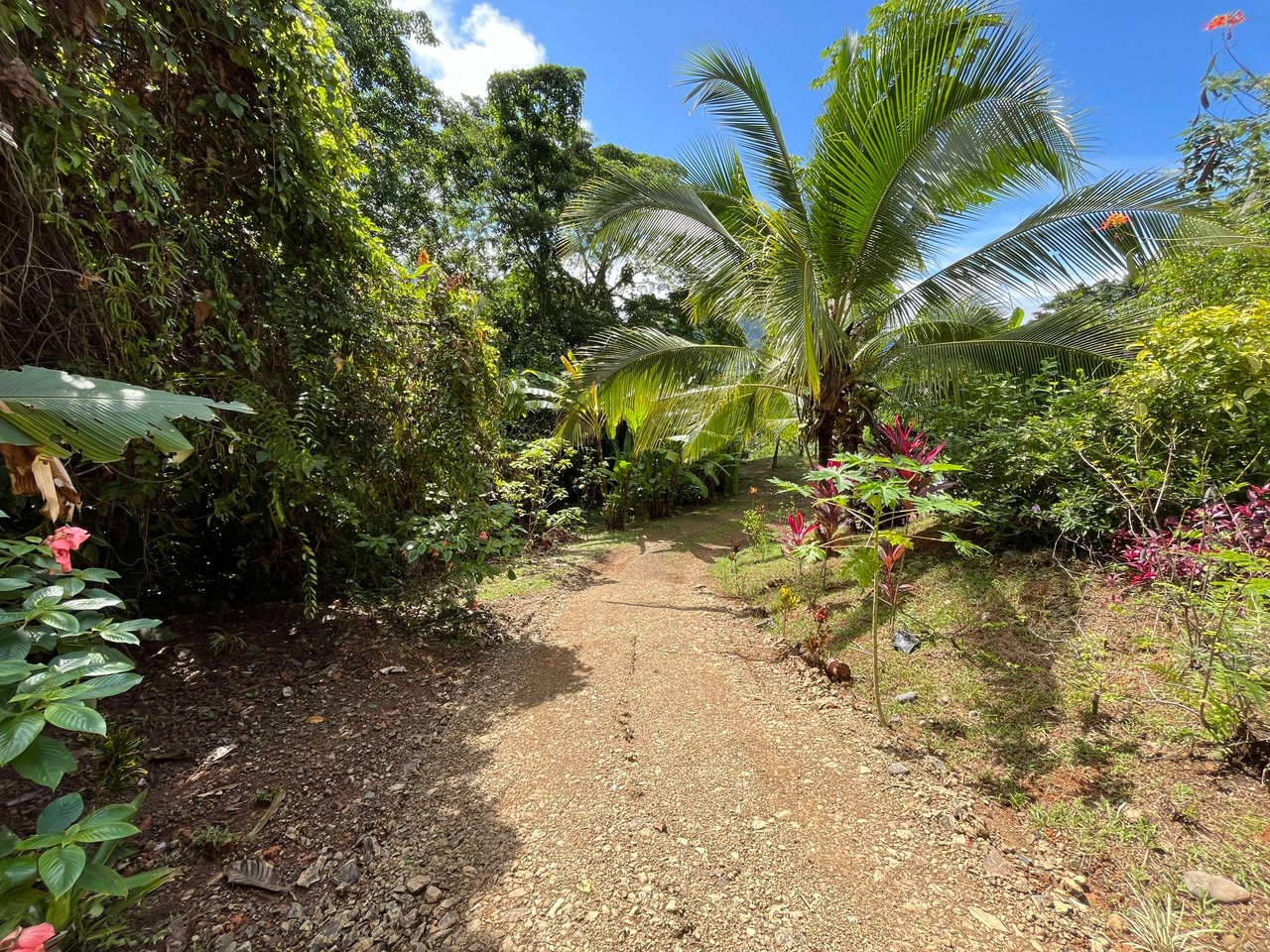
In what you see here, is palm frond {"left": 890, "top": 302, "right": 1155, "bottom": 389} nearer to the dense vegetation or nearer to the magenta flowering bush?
the dense vegetation

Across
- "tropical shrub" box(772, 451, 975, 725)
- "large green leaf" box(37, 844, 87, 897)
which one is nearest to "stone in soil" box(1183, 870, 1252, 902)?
"tropical shrub" box(772, 451, 975, 725)

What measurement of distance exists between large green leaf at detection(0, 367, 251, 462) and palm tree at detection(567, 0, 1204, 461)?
12.2 ft

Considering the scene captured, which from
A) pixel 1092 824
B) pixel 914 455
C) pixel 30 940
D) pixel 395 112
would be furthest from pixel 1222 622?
pixel 395 112

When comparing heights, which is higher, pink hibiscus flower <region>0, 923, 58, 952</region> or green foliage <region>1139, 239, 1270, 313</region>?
green foliage <region>1139, 239, 1270, 313</region>

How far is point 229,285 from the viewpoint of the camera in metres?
2.71

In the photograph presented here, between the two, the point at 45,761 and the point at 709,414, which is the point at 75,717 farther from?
the point at 709,414

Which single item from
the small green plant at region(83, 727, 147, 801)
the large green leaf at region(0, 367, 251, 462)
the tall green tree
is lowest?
the small green plant at region(83, 727, 147, 801)

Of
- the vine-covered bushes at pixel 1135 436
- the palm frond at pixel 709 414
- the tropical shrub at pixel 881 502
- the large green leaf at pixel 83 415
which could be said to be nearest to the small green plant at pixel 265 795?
the large green leaf at pixel 83 415

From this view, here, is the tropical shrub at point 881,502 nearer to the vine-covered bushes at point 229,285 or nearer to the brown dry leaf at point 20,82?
the vine-covered bushes at point 229,285

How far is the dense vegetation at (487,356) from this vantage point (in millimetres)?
1592

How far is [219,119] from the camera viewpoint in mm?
2529

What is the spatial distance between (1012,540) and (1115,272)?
2333 mm

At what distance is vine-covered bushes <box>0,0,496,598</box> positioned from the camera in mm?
1879

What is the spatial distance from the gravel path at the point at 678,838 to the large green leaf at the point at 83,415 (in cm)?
158
